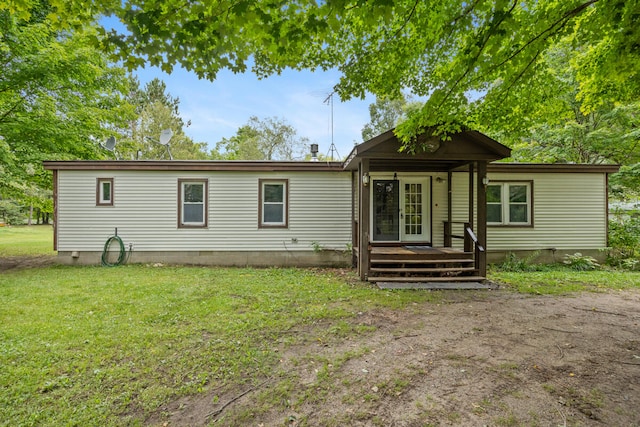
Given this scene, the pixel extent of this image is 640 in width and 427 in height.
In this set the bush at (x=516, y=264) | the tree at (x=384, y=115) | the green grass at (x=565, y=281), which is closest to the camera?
the green grass at (x=565, y=281)

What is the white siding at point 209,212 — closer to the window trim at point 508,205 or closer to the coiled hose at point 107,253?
the coiled hose at point 107,253

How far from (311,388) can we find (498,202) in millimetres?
8441

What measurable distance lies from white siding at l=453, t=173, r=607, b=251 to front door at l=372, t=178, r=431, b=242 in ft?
4.11

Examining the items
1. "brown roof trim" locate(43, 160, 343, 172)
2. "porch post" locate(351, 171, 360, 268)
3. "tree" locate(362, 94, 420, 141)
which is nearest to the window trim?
"porch post" locate(351, 171, 360, 268)

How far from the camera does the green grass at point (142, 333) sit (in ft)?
7.99

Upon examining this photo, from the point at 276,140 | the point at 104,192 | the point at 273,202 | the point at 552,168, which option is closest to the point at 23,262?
the point at 104,192

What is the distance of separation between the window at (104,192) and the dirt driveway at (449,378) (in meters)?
7.67

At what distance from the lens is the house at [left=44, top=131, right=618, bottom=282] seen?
8.27 meters

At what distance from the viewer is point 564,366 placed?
2.92 m

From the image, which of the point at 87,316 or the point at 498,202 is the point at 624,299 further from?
the point at 87,316

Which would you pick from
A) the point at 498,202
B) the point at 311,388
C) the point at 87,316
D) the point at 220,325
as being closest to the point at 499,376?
the point at 311,388

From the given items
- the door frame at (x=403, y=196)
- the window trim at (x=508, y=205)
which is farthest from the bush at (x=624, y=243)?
the door frame at (x=403, y=196)

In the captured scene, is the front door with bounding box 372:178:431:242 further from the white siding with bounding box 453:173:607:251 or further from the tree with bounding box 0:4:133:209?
the tree with bounding box 0:4:133:209

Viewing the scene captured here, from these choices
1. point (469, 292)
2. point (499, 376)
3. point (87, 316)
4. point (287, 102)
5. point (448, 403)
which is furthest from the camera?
point (287, 102)
